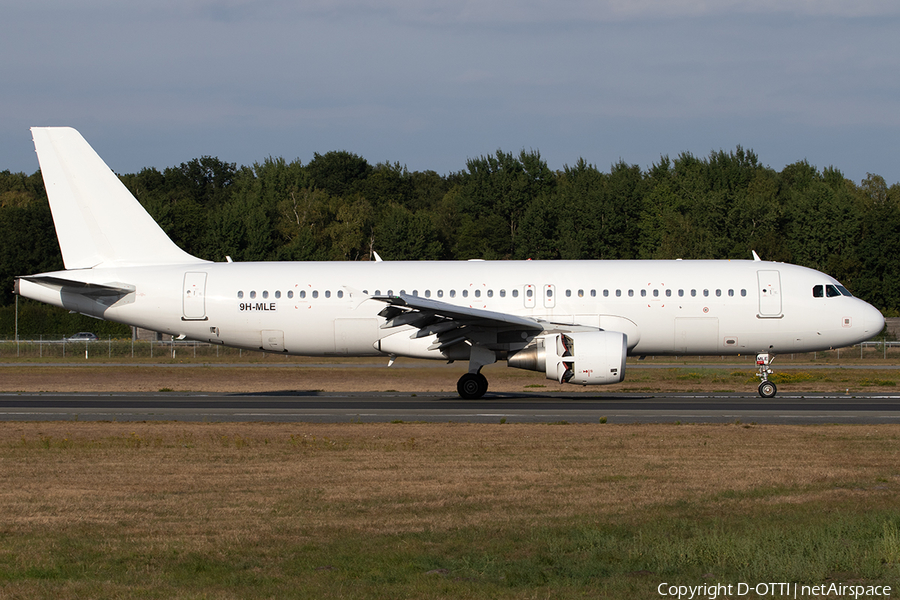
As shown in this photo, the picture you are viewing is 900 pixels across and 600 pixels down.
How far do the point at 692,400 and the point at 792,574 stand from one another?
1853 centimetres

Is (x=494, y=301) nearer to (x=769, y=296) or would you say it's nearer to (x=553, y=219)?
(x=769, y=296)

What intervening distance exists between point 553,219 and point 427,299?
5834 centimetres

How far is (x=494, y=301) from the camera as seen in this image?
88.6 ft

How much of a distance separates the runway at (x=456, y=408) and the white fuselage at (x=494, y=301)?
1643mm

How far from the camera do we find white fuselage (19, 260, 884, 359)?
26.7m

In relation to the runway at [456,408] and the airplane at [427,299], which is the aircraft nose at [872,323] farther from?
the runway at [456,408]

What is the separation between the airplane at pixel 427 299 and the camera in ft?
87.1

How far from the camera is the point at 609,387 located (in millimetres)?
31750

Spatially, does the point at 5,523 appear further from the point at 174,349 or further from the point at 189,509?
the point at 174,349

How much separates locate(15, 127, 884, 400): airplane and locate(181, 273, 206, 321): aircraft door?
29mm

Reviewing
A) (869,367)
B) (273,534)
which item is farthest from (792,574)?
(869,367)

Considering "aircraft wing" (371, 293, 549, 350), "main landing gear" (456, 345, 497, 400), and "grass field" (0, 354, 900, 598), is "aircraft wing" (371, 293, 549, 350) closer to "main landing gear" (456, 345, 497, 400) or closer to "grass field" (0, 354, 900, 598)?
"main landing gear" (456, 345, 497, 400)

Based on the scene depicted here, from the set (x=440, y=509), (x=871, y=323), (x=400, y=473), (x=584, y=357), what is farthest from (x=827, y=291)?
(x=440, y=509)

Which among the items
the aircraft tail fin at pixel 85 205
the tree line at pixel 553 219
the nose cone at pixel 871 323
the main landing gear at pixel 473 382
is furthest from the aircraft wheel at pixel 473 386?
the tree line at pixel 553 219
